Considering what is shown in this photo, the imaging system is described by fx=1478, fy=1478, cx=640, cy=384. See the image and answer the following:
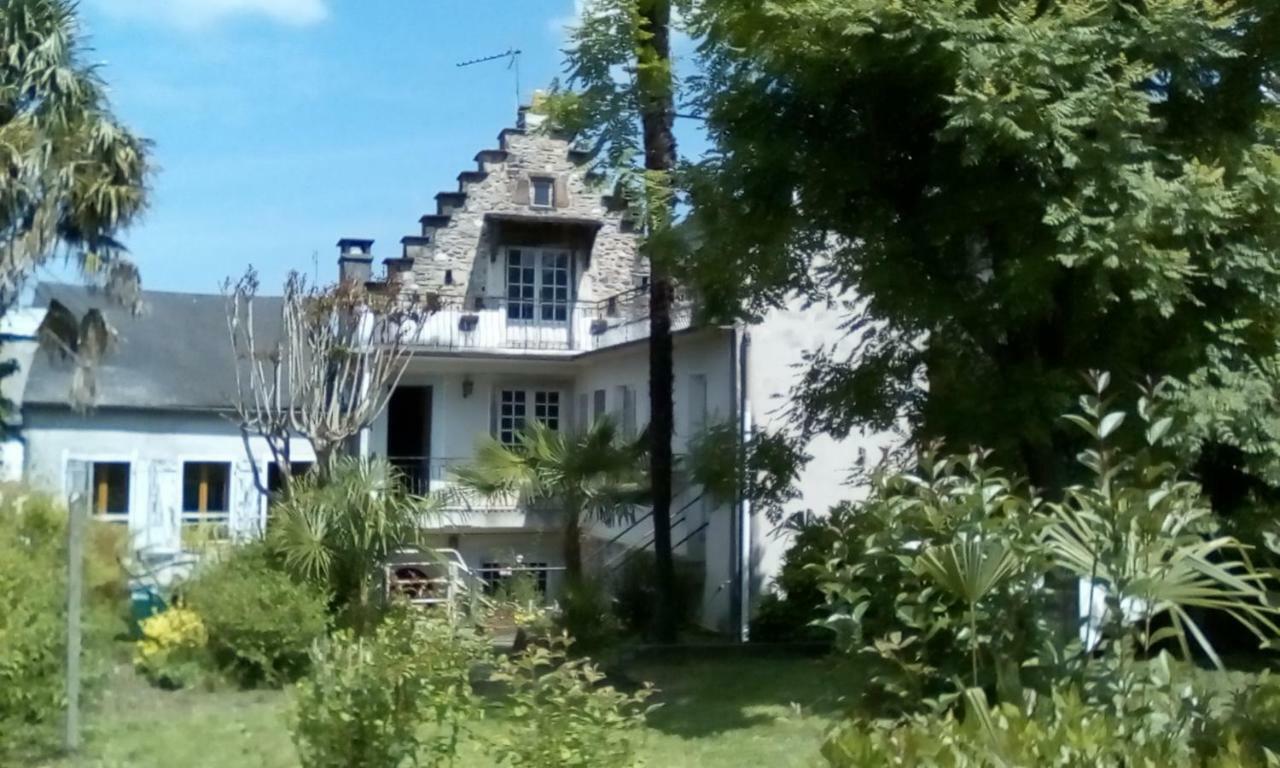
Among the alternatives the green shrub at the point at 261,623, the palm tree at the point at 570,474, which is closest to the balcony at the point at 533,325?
the palm tree at the point at 570,474

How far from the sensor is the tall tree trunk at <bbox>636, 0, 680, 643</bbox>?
631 inches

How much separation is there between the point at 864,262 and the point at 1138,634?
759cm

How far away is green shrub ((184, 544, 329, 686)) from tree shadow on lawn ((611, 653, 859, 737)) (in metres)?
3.26

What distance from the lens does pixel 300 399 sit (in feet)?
73.4

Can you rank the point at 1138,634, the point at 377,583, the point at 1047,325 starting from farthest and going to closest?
the point at 377,583 → the point at 1047,325 → the point at 1138,634

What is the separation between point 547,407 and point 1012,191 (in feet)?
58.5

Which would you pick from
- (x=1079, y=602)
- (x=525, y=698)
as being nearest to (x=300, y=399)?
(x=525, y=698)

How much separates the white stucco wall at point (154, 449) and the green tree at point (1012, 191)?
696 inches

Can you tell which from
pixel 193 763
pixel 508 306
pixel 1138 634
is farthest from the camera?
pixel 508 306

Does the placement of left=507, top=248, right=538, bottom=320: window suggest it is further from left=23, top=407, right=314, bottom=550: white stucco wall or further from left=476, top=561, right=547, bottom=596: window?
left=476, top=561, right=547, bottom=596: window

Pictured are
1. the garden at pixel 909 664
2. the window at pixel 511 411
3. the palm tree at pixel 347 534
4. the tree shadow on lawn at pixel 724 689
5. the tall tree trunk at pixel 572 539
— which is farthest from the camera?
the window at pixel 511 411

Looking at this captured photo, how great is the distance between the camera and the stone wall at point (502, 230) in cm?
2967

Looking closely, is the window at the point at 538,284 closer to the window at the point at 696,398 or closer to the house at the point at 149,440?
the house at the point at 149,440

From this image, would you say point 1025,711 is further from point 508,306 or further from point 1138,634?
point 508,306
